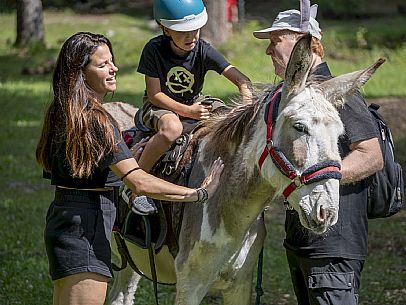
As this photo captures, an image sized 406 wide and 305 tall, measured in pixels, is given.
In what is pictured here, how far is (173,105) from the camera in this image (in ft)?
17.8

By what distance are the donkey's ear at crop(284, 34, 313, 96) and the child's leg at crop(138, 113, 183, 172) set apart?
42.9 inches

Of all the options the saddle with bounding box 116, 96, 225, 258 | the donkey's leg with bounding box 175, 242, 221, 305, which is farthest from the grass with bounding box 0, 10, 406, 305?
the donkey's leg with bounding box 175, 242, 221, 305

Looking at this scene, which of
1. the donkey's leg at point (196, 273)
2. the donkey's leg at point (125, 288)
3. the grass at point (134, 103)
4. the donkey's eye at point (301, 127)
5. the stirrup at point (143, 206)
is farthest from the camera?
the grass at point (134, 103)

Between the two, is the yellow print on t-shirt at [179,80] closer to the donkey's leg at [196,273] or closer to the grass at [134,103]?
the donkey's leg at [196,273]

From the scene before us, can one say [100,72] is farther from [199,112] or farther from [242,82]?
[242,82]

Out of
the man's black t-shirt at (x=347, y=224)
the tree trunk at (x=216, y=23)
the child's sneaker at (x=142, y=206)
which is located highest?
the man's black t-shirt at (x=347, y=224)

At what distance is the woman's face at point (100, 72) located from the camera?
15.1ft

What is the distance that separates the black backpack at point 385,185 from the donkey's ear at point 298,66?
589 millimetres

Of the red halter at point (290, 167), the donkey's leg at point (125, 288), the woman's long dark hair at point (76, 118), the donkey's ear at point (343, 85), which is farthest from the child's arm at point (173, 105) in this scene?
the donkey's leg at point (125, 288)

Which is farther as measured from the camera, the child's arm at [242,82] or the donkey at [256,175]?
the child's arm at [242,82]

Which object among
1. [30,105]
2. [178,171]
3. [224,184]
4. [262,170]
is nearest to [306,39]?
[262,170]

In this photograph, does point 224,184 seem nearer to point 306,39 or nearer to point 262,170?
point 262,170

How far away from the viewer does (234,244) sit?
4980 millimetres

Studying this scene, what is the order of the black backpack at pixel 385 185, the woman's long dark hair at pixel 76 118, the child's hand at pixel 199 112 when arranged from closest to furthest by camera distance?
the woman's long dark hair at pixel 76 118 → the black backpack at pixel 385 185 → the child's hand at pixel 199 112
